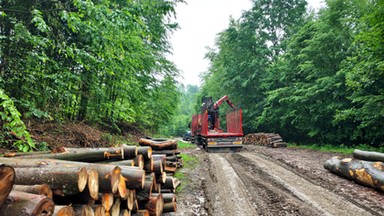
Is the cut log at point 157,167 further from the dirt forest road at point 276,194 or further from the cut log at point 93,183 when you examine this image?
the cut log at point 93,183

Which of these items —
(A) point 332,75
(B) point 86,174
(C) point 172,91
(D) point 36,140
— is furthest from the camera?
(C) point 172,91

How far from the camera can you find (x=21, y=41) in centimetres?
502

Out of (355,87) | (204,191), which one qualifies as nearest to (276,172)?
(204,191)

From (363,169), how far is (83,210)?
6.48 metres

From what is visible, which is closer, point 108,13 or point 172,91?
point 108,13

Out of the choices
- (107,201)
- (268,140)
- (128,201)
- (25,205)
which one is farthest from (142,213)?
(268,140)

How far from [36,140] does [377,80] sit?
40.9 ft

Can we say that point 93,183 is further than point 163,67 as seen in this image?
No

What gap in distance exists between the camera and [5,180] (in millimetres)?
1658

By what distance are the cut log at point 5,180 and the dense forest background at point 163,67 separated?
2066 millimetres

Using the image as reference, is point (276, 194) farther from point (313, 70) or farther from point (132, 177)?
point (313, 70)

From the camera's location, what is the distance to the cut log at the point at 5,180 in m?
1.64

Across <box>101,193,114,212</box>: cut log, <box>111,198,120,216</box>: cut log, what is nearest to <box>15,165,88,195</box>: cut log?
<box>101,193,114,212</box>: cut log

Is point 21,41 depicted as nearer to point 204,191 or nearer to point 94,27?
point 94,27
